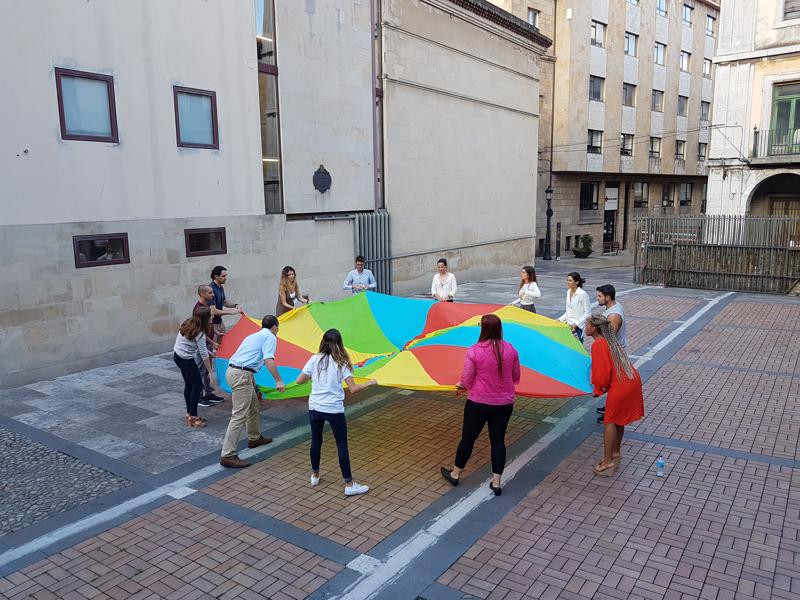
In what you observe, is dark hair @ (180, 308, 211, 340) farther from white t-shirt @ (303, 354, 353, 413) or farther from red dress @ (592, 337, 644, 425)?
red dress @ (592, 337, 644, 425)

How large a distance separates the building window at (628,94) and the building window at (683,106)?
21.6 ft

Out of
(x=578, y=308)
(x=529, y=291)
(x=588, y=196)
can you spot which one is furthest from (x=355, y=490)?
(x=588, y=196)

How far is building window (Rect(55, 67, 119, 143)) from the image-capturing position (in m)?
10.2

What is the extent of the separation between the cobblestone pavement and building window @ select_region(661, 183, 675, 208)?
45874mm

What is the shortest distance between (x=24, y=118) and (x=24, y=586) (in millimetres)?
7641

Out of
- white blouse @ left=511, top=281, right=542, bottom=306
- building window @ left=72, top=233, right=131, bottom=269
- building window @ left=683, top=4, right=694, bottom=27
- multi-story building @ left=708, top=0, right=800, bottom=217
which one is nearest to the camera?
white blouse @ left=511, top=281, right=542, bottom=306

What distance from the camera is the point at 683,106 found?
44.0 metres

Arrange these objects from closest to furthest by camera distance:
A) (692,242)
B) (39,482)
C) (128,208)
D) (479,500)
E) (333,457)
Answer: (479,500)
(39,482)
(333,457)
(128,208)
(692,242)

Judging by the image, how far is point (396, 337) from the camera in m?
9.70

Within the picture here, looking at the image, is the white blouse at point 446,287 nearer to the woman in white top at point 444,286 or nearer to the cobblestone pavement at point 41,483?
the woman in white top at point 444,286

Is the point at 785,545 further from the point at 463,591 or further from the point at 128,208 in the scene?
the point at 128,208

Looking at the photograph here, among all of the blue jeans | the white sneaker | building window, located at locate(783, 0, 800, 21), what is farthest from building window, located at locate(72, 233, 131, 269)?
building window, located at locate(783, 0, 800, 21)

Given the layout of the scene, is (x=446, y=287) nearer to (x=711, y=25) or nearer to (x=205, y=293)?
(x=205, y=293)

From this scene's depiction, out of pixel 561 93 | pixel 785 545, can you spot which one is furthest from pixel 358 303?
pixel 561 93
